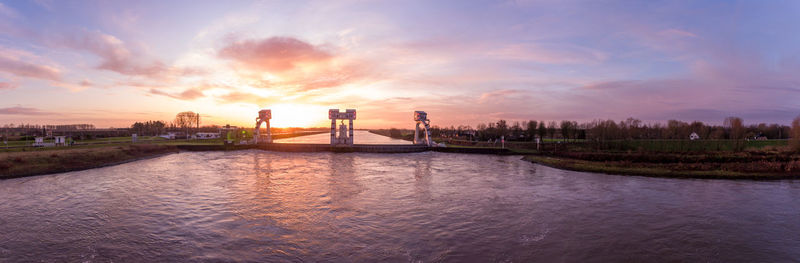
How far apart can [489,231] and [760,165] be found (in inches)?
1096

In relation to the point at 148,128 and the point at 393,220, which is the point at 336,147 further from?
the point at 148,128

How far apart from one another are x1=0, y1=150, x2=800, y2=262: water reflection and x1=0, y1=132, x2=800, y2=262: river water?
55 millimetres

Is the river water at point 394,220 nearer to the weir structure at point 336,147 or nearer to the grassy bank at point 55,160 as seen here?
the grassy bank at point 55,160

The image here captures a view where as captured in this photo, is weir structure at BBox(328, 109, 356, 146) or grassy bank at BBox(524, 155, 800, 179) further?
weir structure at BBox(328, 109, 356, 146)

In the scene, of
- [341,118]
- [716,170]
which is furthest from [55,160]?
[716,170]

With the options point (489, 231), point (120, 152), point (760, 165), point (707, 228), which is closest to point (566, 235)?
point (489, 231)

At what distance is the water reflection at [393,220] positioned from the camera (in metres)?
8.55

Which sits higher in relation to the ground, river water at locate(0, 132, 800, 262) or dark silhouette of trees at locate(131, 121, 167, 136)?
dark silhouette of trees at locate(131, 121, 167, 136)

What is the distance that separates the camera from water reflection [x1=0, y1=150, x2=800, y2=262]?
8.55 m

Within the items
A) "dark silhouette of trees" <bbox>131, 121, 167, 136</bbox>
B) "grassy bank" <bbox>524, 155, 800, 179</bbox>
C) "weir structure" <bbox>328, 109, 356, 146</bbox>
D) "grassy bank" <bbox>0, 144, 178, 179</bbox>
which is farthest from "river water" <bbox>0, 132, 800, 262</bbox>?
"dark silhouette of trees" <bbox>131, 121, 167, 136</bbox>

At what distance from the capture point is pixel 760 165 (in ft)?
77.8

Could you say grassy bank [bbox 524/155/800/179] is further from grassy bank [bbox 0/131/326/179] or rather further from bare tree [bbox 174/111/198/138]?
bare tree [bbox 174/111/198/138]

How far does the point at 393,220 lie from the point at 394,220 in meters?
0.04

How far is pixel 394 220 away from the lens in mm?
11422
